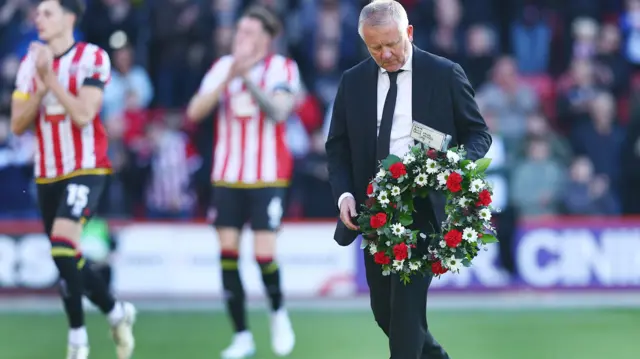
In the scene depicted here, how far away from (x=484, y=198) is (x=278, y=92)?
3.62 metres

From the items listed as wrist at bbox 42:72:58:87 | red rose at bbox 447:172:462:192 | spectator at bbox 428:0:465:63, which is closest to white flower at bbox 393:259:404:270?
red rose at bbox 447:172:462:192

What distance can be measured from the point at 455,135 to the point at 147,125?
8.19m

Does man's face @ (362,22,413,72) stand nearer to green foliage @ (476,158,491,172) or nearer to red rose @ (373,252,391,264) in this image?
green foliage @ (476,158,491,172)

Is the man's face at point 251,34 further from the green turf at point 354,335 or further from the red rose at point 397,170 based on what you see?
the red rose at point 397,170

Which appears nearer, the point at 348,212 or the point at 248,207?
the point at 348,212

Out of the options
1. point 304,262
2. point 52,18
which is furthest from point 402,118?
point 304,262

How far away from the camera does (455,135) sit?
6.13 m

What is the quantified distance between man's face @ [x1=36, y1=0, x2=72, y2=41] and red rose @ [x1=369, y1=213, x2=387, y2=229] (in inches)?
132

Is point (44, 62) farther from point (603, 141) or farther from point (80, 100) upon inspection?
point (603, 141)

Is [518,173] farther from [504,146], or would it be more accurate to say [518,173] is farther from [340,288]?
[340,288]

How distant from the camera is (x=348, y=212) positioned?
5.99m

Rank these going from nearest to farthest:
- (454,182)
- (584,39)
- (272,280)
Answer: (454,182) < (272,280) < (584,39)

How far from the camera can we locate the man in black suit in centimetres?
593

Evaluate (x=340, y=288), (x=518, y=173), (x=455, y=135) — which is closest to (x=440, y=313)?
(x=340, y=288)
